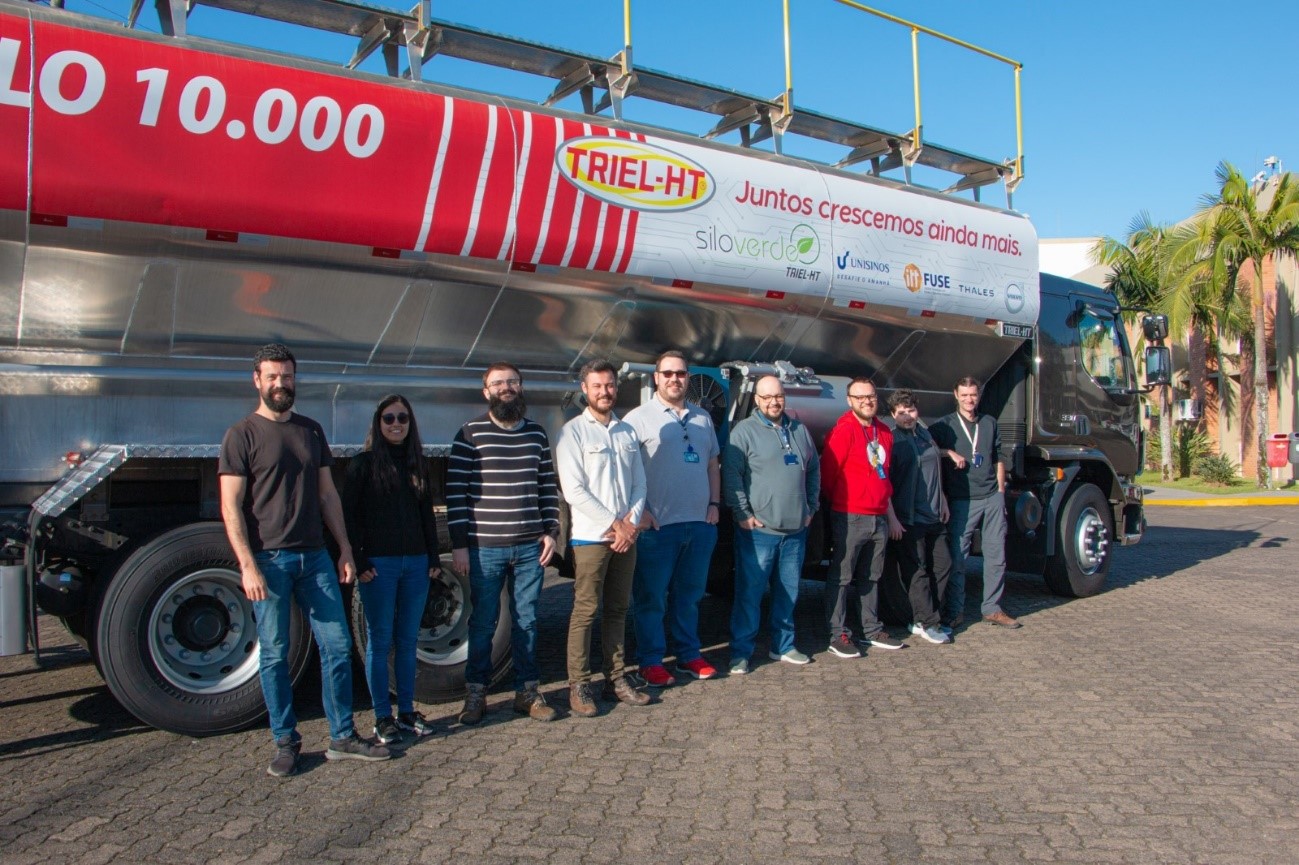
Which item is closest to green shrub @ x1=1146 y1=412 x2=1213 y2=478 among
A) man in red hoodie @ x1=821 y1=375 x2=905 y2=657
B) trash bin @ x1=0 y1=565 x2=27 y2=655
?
man in red hoodie @ x1=821 y1=375 x2=905 y2=657

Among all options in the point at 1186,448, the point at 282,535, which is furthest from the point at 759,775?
the point at 1186,448

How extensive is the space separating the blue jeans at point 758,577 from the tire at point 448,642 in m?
1.56

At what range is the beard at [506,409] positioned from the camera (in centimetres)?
532

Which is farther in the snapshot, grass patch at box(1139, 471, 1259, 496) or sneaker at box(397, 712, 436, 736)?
grass patch at box(1139, 471, 1259, 496)

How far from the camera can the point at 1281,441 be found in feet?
74.7

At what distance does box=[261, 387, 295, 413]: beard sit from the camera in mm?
4555

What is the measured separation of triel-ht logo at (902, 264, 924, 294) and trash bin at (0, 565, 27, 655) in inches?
233

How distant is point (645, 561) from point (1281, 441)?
2145cm

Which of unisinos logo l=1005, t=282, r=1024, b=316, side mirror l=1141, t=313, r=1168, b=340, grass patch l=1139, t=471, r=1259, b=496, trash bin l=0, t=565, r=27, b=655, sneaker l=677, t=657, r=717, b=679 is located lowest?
grass patch l=1139, t=471, r=1259, b=496

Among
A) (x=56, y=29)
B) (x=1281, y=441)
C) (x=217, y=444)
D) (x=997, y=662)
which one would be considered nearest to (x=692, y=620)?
(x=997, y=662)

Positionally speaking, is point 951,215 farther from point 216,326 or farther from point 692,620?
point 216,326

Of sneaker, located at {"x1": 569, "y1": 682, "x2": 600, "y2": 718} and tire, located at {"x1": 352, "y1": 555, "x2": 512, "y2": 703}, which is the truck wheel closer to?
sneaker, located at {"x1": 569, "y1": 682, "x2": 600, "y2": 718}

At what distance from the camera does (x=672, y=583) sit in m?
6.54

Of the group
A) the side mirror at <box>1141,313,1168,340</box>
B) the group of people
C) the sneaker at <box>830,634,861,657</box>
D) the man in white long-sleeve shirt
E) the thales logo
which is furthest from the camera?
the side mirror at <box>1141,313,1168,340</box>
